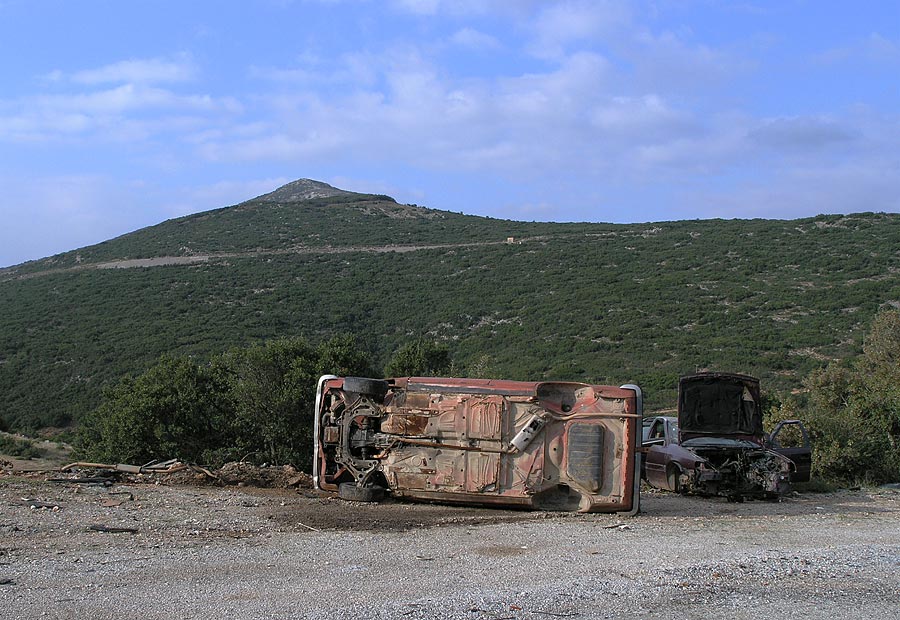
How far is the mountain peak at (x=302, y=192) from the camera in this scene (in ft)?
344

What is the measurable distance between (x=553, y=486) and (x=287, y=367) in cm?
1290

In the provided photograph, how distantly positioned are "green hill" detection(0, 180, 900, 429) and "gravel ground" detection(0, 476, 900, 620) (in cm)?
2032

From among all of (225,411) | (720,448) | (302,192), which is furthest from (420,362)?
(302,192)

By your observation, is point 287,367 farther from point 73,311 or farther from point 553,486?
point 73,311

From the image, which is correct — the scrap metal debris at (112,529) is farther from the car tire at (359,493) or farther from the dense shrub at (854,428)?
the dense shrub at (854,428)

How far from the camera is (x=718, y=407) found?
52.8 ft

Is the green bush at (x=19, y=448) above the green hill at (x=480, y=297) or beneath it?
beneath

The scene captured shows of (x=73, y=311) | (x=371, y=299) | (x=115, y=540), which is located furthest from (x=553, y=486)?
(x=73, y=311)

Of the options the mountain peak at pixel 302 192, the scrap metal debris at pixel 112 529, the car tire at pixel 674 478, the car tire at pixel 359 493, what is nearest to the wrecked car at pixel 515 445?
the car tire at pixel 359 493

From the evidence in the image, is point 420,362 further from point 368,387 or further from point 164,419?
point 368,387

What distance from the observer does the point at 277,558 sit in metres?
7.51

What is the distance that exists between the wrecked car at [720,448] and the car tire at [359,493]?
3984 millimetres

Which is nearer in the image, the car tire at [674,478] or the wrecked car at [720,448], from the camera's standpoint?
the wrecked car at [720,448]

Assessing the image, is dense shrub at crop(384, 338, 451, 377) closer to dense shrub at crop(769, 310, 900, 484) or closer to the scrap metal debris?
dense shrub at crop(769, 310, 900, 484)
